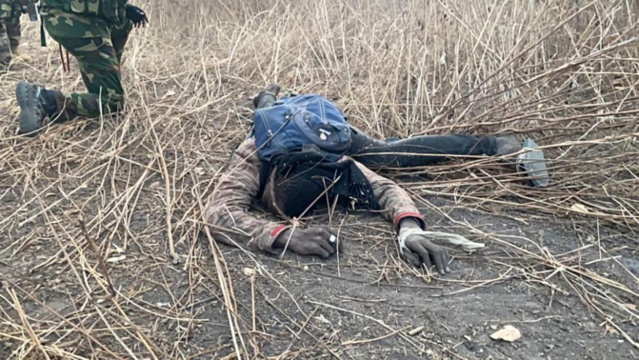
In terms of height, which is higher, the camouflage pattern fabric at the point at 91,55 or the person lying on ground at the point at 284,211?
the camouflage pattern fabric at the point at 91,55

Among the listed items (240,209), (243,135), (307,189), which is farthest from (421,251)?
(243,135)

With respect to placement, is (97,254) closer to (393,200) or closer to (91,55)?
(393,200)

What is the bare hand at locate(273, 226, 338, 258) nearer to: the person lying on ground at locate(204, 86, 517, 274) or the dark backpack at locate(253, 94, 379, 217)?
the person lying on ground at locate(204, 86, 517, 274)

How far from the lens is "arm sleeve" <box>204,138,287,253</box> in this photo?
2357mm

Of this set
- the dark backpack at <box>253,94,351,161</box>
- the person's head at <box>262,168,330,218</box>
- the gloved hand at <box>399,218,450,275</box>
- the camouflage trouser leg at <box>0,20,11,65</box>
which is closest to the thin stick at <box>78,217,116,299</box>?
the person's head at <box>262,168,330,218</box>

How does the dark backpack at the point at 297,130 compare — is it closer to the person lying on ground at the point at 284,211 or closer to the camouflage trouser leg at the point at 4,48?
the person lying on ground at the point at 284,211

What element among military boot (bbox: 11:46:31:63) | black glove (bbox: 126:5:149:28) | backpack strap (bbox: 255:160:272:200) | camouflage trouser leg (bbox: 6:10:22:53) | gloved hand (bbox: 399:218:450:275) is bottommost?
gloved hand (bbox: 399:218:450:275)

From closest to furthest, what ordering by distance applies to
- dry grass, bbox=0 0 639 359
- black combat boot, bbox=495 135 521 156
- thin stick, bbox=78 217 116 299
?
thin stick, bbox=78 217 116 299, dry grass, bbox=0 0 639 359, black combat boot, bbox=495 135 521 156

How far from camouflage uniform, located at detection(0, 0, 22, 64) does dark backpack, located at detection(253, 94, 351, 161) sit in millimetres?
2761

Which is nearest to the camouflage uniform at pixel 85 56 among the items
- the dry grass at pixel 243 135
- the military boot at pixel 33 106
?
the military boot at pixel 33 106

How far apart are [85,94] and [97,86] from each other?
8cm

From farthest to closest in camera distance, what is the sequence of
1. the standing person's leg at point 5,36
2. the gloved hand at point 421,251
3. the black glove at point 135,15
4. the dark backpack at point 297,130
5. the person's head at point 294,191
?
the standing person's leg at point 5,36 → the black glove at point 135,15 → the dark backpack at point 297,130 → the person's head at point 294,191 → the gloved hand at point 421,251

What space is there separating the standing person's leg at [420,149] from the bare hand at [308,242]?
2.30ft

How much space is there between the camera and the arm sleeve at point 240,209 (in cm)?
236
